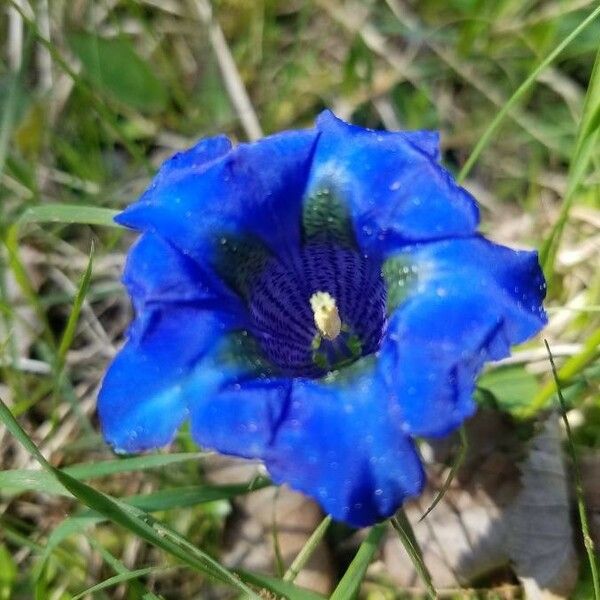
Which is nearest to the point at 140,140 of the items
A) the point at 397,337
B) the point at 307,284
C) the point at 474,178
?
the point at 474,178

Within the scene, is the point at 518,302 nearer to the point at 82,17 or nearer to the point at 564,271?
the point at 564,271

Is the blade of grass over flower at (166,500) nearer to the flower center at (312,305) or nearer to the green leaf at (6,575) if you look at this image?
the flower center at (312,305)

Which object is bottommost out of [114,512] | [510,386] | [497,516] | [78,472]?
[497,516]

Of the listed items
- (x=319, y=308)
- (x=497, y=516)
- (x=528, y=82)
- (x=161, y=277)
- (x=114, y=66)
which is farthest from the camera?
(x=114, y=66)

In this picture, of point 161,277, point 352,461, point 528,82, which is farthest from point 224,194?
point 528,82

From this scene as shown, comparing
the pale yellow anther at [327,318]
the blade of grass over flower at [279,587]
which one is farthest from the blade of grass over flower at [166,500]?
the pale yellow anther at [327,318]

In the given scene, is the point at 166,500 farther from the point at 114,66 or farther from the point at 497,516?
the point at 114,66
